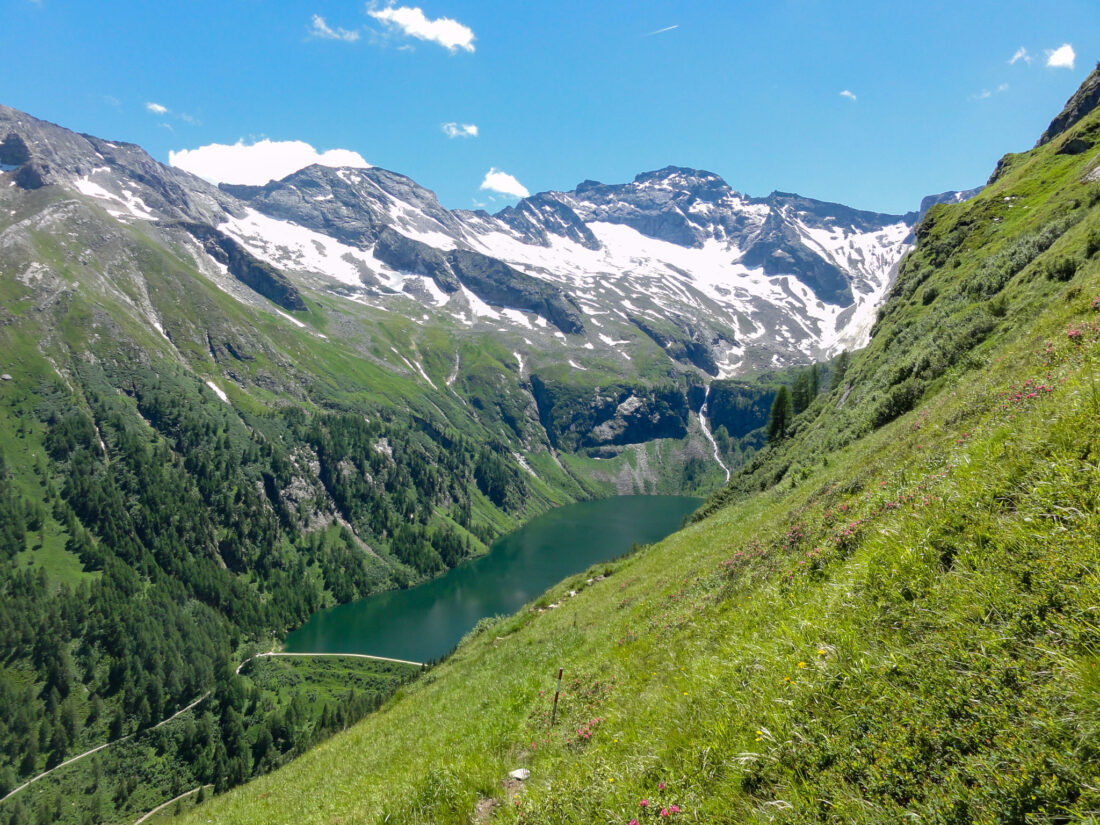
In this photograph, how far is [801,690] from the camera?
18.9 feet

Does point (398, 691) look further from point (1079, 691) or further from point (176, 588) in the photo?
point (176, 588)

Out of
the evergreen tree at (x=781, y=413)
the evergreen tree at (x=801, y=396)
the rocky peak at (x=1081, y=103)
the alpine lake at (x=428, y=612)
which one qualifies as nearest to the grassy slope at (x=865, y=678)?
the evergreen tree at (x=781, y=413)

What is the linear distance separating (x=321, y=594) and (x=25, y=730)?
80.7 metres

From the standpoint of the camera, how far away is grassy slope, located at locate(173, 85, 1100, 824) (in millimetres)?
3932

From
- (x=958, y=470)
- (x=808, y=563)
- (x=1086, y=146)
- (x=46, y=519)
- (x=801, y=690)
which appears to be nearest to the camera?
(x=801, y=690)

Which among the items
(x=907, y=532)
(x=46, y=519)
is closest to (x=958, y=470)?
(x=907, y=532)

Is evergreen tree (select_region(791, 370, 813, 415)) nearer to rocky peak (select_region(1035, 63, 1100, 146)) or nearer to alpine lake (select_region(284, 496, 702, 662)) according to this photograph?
rocky peak (select_region(1035, 63, 1100, 146))

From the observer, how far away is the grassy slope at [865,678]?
12.9 ft

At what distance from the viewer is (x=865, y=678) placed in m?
5.31

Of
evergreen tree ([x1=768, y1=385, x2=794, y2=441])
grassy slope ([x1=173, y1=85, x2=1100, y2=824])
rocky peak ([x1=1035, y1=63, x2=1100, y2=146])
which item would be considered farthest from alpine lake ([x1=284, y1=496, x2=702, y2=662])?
grassy slope ([x1=173, y1=85, x2=1100, y2=824])

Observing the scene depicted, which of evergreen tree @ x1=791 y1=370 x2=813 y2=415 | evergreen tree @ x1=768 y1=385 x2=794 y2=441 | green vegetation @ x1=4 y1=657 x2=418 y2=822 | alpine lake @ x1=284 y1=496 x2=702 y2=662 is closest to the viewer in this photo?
evergreen tree @ x1=768 y1=385 x2=794 y2=441

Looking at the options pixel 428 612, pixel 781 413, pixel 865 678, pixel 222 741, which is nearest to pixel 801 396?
pixel 781 413

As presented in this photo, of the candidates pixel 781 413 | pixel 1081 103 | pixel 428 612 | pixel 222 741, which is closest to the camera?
pixel 1081 103

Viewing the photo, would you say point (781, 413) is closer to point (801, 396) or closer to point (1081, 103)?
point (801, 396)
